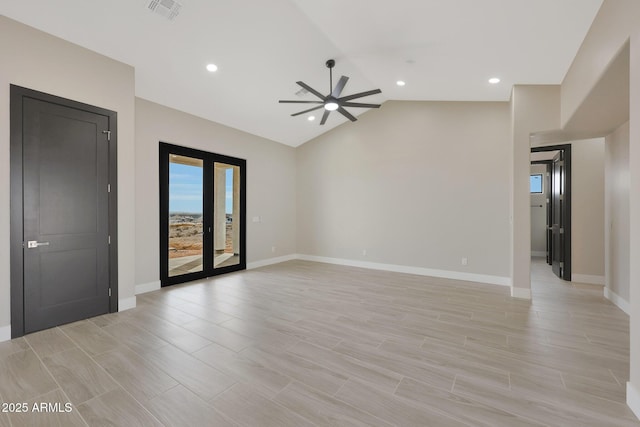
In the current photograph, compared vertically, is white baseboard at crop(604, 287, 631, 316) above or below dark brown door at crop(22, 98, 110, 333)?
below

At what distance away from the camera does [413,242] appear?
19.3 feet

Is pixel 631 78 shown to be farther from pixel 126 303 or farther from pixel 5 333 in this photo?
pixel 5 333

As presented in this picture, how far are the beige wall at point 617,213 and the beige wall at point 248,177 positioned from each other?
631 centimetres

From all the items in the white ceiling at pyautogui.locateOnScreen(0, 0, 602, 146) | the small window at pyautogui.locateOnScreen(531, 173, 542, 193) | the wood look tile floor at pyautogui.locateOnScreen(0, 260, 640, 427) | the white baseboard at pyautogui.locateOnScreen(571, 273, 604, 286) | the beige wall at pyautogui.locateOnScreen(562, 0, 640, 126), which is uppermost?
the white ceiling at pyautogui.locateOnScreen(0, 0, 602, 146)

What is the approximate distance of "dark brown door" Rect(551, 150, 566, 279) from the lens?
5.38 m

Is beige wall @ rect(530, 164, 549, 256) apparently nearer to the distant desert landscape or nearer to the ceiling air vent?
the distant desert landscape

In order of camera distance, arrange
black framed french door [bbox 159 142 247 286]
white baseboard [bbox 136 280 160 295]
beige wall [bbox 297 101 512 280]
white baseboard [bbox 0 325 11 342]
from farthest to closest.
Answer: beige wall [bbox 297 101 512 280] < black framed french door [bbox 159 142 247 286] < white baseboard [bbox 136 280 160 295] < white baseboard [bbox 0 325 11 342]

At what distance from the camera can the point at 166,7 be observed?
2.95m

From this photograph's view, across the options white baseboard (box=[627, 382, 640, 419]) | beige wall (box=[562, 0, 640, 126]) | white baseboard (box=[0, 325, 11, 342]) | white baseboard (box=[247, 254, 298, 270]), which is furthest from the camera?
white baseboard (box=[247, 254, 298, 270])

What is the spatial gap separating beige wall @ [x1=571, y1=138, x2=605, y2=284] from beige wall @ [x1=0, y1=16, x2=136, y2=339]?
7.63 meters

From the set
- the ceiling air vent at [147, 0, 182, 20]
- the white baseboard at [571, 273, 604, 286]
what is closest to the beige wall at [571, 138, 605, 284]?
the white baseboard at [571, 273, 604, 286]

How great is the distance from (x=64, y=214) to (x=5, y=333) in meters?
1.31

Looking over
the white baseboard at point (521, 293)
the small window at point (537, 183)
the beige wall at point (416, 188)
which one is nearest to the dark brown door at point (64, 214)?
the beige wall at point (416, 188)

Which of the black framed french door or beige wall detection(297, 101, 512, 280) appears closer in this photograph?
the black framed french door
